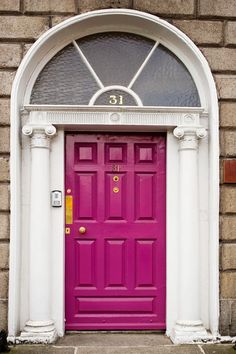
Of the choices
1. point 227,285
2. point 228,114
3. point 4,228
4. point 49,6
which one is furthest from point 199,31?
point 4,228

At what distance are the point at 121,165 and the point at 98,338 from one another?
1.94 m

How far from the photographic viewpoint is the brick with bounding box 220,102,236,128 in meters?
5.21

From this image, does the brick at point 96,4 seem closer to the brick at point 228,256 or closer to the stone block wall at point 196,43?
the stone block wall at point 196,43

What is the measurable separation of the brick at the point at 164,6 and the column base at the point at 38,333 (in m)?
3.60

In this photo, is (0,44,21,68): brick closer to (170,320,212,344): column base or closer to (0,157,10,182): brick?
(0,157,10,182): brick

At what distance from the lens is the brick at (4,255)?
507cm

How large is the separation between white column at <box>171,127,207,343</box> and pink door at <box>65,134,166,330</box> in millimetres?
283

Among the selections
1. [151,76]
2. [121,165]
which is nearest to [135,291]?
[121,165]

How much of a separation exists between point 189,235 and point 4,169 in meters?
2.13

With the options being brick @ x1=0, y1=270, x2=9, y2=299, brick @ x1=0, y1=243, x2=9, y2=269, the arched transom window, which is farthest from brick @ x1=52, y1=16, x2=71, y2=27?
brick @ x1=0, y1=270, x2=9, y2=299

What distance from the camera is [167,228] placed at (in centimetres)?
536

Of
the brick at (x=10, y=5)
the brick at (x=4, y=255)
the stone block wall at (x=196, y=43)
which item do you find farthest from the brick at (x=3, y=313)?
the brick at (x=10, y=5)

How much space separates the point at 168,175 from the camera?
537 cm

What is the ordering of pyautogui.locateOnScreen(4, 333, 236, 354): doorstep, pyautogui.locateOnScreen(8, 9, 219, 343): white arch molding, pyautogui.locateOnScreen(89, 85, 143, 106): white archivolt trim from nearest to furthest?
1. pyautogui.locateOnScreen(4, 333, 236, 354): doorstep
2. pyautogui.locateOnScreen(8, 9, 219, 343): white arch molding
3. pyautogui.locateOnScreen(89, 85, 143, 106): white archivolt trim
